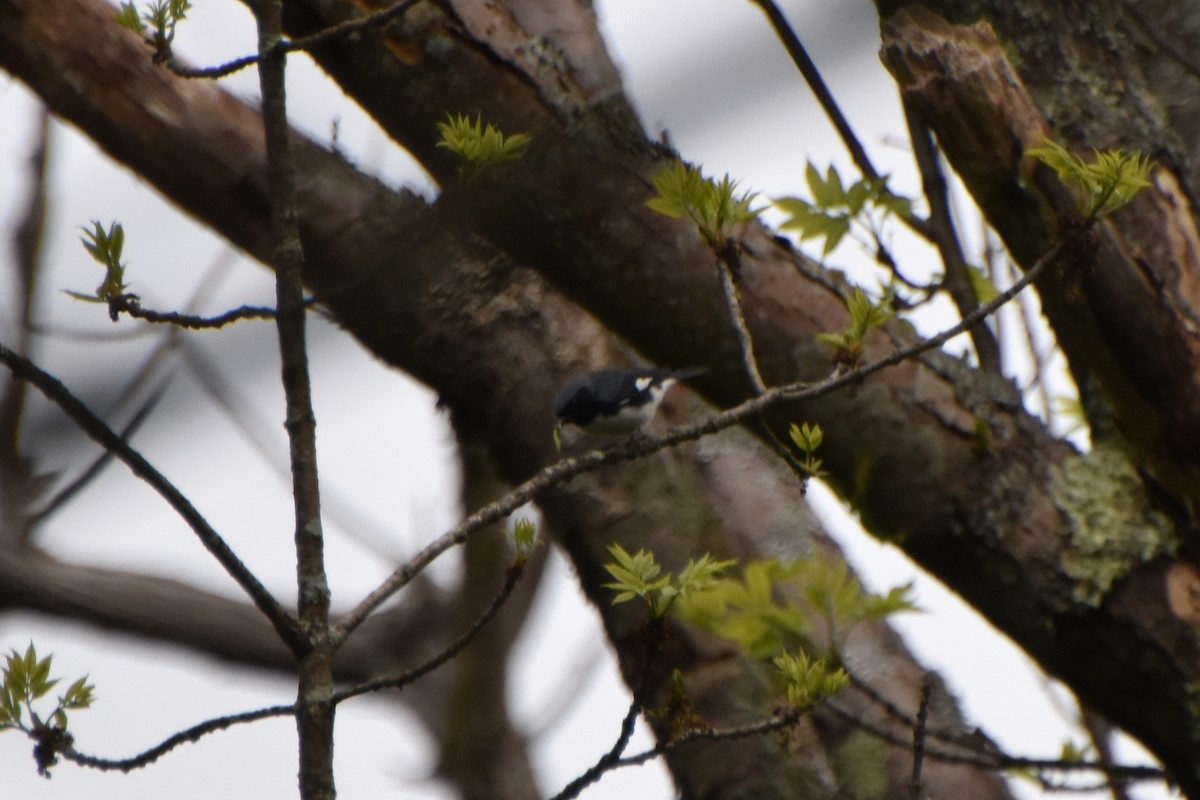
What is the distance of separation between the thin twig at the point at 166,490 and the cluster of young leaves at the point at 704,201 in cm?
67

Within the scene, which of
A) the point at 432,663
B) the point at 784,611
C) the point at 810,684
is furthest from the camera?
the point at 784,611

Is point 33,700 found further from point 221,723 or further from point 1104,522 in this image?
point 1104,522

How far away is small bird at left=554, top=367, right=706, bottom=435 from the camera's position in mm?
2494

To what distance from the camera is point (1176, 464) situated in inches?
83.0

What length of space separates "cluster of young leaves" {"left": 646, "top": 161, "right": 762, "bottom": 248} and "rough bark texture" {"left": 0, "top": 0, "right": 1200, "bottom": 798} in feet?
0.80

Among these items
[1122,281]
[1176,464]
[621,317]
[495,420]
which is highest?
[495,420]

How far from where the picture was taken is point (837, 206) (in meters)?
2.28

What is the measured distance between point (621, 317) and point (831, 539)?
1.05m

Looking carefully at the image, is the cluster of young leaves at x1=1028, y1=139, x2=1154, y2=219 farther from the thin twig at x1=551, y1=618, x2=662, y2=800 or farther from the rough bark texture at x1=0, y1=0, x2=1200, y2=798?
the thin twig at x1=551, y1=618, x2=662, y2=800

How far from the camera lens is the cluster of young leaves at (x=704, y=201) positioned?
58.7 inches

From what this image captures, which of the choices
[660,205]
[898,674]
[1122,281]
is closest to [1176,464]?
[1122,281]

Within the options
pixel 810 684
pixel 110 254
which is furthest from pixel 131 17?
pixel 810 684

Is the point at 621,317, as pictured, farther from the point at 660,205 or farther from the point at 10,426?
the point at 10,426

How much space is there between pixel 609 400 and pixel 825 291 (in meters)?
0.57
